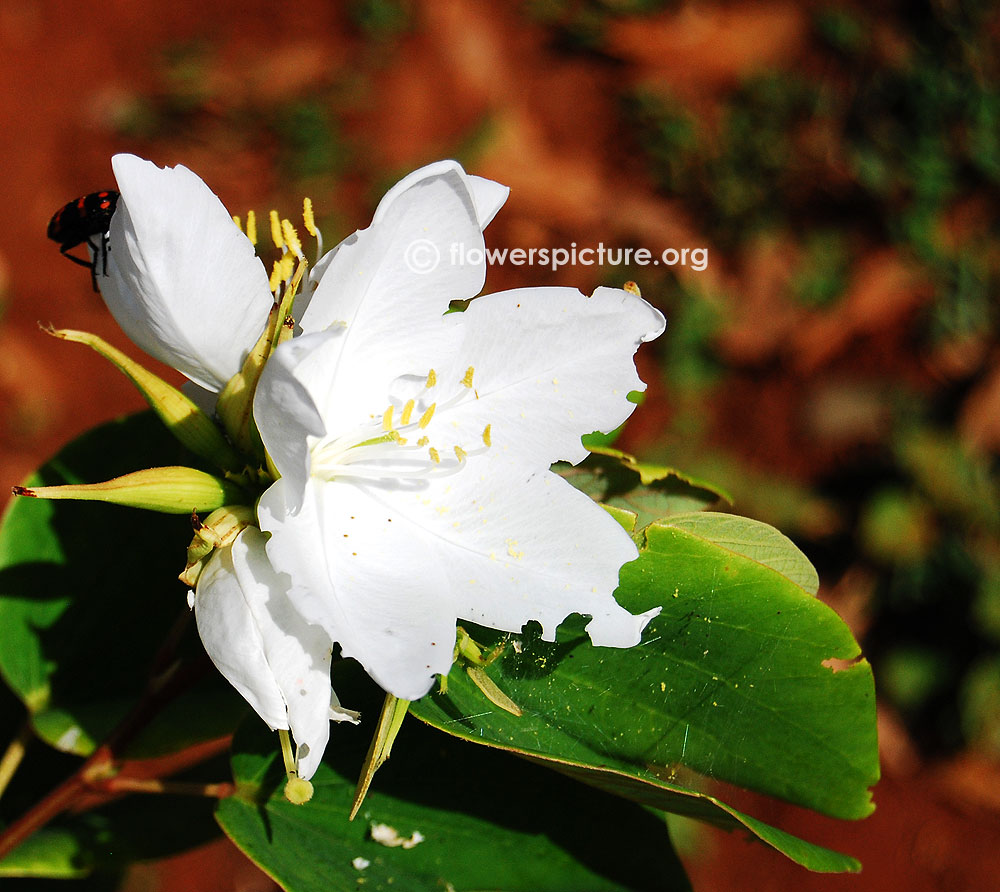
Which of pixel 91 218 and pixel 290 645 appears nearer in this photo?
pixel 290 645

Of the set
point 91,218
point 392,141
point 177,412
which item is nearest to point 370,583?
point 177,412

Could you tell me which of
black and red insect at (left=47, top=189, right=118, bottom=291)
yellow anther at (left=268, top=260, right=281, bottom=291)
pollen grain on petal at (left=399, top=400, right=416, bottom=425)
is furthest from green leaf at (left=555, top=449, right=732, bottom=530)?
black and red insect at (left=47, top=189, right=118, bottom=291)

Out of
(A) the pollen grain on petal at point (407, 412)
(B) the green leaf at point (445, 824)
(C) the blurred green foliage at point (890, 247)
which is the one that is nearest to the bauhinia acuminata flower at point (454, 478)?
(A) the pollen grain on petal at point (407, 412)

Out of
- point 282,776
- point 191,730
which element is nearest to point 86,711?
point 191,730

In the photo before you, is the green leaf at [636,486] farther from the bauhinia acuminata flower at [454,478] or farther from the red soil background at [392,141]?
the red soil background at [392,141]

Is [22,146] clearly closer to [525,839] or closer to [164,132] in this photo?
[164,132]

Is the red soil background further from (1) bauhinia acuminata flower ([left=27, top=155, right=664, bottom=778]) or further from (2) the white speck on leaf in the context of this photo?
(1) bauhinia acuminata flower ([left=27, top=155, right=664, bottom=778])

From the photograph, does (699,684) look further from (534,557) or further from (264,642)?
(264,642)
